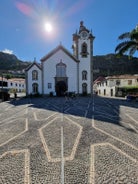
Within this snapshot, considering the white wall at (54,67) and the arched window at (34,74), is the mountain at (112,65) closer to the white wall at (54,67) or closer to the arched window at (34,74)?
the white wall at (54,67)

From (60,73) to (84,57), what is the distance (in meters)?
6.65

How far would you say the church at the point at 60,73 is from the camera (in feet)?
116

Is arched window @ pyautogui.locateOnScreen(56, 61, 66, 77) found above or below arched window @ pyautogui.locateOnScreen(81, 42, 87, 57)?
below

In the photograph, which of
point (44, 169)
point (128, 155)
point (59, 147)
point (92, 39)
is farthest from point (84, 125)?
point (92, 39)

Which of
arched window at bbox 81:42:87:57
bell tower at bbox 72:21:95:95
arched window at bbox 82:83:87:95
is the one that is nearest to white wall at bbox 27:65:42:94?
bell tower at bbox 72:21:95:95

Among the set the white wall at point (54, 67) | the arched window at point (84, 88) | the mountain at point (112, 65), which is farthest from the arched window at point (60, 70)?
the mountain at point (112, 65)

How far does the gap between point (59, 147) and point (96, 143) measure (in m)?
1.53

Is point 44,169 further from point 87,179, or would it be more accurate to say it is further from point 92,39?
point 92,39

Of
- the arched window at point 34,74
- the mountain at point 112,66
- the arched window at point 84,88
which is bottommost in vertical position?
the arched window at point 84,88

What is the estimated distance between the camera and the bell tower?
35719mm

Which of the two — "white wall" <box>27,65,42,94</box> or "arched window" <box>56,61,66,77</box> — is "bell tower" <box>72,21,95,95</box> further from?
"white wall" <box>27,65,42,94</box>

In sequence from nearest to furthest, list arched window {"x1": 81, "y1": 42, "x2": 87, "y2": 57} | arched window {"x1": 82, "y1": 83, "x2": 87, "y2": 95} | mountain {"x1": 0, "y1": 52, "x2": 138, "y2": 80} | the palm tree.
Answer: the palm tree
arched window {"x1": 82, "y1": 83, "x2": 87, "y2": 95}
arched window {"x1": 81, "y1": 42, "x2": 87, "y2": 57}
mountain {"x1": 0, "y1": 52, "x2": 138, "y2": 80}

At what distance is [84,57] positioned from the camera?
36094 millimetres

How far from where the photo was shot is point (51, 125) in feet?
30.5
